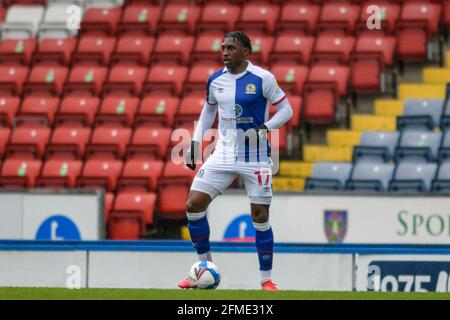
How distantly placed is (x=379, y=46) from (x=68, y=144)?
15.0 ft

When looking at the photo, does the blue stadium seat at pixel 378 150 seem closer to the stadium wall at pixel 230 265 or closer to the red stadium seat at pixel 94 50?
the stadium wall at pixel 230 265

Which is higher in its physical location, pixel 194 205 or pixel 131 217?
pixel 131 217

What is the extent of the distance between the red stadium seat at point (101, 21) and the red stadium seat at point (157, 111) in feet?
7.93

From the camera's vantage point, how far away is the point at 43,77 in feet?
66.1

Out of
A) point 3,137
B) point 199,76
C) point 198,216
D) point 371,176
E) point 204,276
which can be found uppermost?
point 199,76

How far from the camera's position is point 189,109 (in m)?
18.5

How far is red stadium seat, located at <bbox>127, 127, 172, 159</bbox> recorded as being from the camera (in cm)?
1797

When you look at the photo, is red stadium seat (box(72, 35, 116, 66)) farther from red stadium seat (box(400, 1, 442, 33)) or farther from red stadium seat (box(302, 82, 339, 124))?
red stadium seat (box(400, 1, 442, 33))

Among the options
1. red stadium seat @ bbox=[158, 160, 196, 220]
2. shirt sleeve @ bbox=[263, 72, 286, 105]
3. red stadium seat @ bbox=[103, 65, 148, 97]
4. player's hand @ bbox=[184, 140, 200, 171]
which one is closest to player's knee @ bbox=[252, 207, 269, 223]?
player's hand @ bbox=[184, 140, 200, 171]

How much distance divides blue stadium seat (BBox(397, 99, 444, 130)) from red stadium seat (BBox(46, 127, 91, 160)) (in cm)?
431

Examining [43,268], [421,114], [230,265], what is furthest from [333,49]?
[43,268]

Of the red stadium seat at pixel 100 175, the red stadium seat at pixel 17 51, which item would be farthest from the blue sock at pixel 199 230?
the red stadium seat at pixel 17 51

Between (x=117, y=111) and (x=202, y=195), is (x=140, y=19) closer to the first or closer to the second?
(x=117, y=111)
